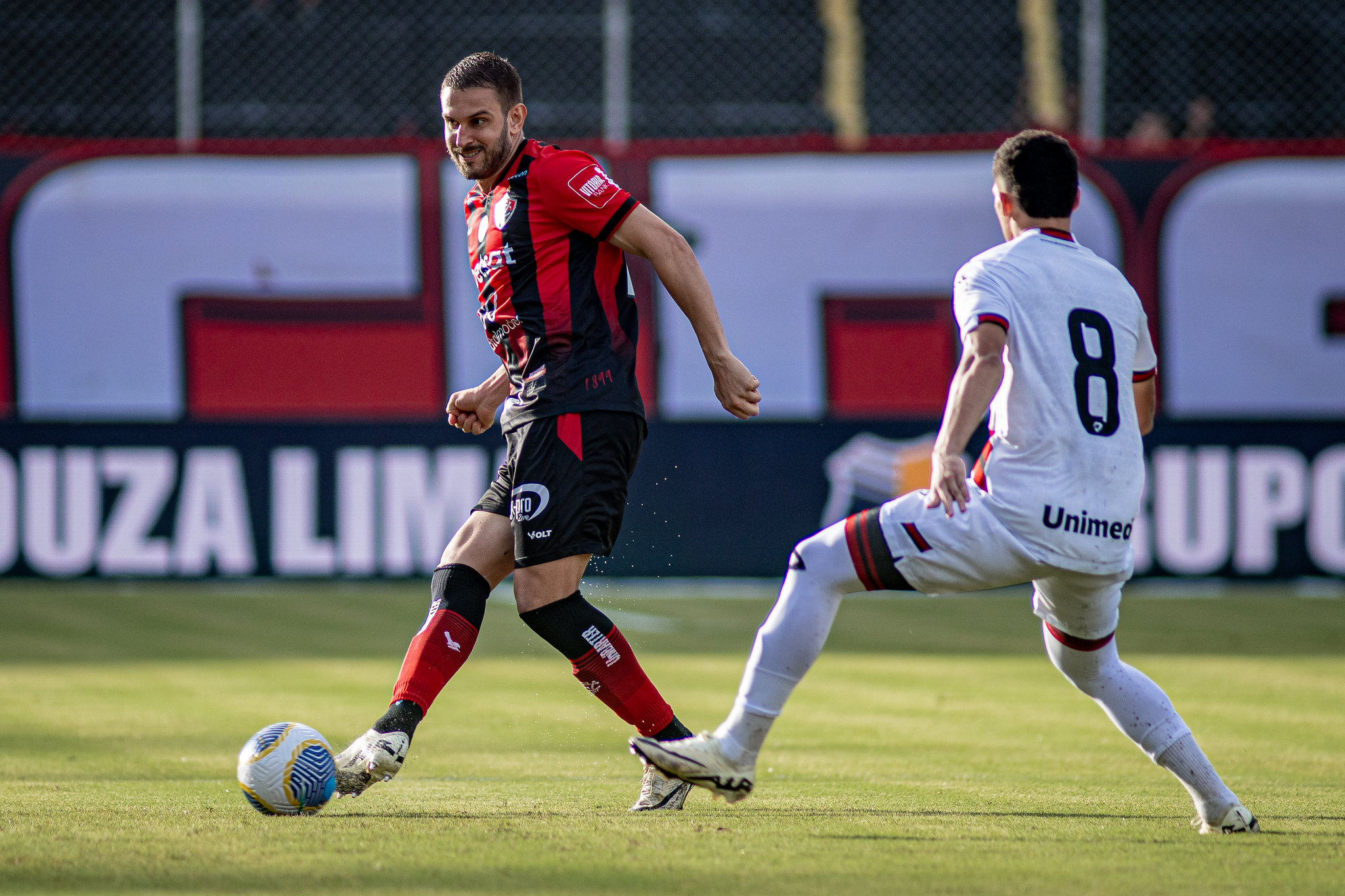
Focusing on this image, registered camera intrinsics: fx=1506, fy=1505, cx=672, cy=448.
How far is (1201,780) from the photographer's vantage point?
422cm

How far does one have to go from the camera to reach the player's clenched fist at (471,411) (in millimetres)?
4930

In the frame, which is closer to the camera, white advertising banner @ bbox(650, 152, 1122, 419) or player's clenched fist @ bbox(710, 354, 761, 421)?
player's clenched fist @ bbox(710, 354, 761, 421)

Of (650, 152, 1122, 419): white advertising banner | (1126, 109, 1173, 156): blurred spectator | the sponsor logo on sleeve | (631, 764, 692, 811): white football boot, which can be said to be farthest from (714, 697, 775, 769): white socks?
(1126, 109, 1173, 156): blurred spectator

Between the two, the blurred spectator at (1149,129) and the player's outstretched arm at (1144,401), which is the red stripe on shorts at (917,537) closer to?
the player's outstretched arm at (1144,401)

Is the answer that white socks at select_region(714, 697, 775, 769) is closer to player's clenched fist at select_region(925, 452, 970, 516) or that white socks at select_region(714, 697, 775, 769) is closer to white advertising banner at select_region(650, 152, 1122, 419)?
player's clenched fist at select_region(925, 452, 970, 516)

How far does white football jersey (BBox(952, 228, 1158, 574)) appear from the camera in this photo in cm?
390

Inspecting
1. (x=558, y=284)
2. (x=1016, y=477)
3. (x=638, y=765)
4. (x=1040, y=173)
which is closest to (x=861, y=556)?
(x=1016, y=477)

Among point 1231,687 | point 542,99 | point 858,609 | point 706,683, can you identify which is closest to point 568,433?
point 706,683

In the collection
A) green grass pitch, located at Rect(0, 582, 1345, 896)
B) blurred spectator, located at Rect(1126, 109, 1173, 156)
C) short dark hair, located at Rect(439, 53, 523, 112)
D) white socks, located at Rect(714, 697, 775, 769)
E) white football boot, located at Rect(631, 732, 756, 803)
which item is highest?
blurred spectator, located at Rect(1126, 109, 1173, 156)

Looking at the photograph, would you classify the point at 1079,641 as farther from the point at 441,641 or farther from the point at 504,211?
the point at 504,211

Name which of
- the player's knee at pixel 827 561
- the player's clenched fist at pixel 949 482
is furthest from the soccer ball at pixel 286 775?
the player's clenched fist at pixel 949 482

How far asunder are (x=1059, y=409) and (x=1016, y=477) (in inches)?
8.2

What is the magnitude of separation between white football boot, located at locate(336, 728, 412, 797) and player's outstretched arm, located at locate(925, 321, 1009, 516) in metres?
1.64

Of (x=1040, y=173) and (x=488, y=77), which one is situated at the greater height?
(x=488, y=77)
